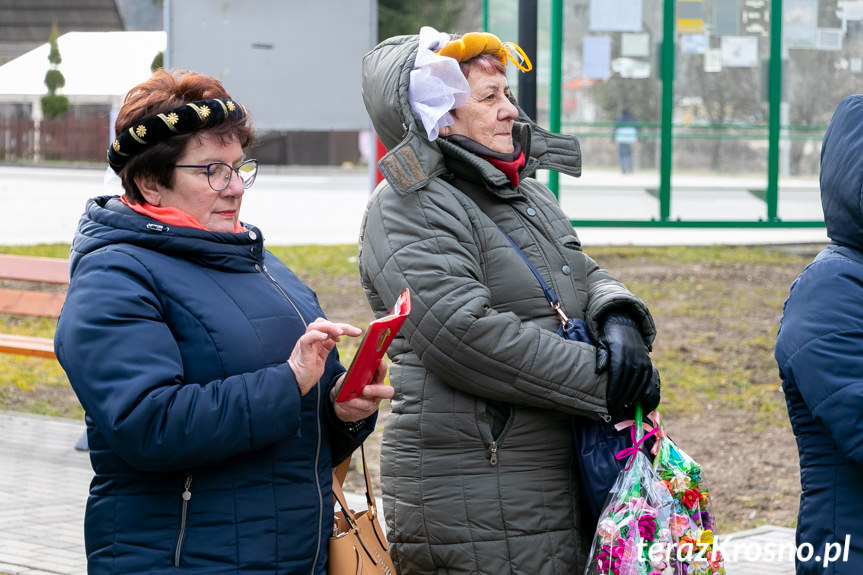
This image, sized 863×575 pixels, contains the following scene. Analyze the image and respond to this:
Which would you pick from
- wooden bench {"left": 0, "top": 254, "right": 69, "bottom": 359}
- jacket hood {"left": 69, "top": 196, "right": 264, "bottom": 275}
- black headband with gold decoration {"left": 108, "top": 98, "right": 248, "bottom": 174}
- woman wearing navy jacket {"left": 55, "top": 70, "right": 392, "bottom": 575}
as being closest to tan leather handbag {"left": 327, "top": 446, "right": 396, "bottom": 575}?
woman wearing navy jacket {"left": 55, "top": 70, "right": 392, "bottom": 575}

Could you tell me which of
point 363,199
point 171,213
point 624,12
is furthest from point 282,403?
point 363,199

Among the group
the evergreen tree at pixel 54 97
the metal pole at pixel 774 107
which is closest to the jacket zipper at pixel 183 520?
the metal pole at pixel 774 107

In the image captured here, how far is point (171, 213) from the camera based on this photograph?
2453 mm

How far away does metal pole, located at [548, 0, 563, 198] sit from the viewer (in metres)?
12.3

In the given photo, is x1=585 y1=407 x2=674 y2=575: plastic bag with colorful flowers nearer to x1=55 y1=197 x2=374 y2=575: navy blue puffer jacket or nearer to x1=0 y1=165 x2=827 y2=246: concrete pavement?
x1=55 y1=197 x2=374 y2=575: navy blue puffer jacket

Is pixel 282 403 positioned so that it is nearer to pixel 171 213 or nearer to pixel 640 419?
pixel 171 213

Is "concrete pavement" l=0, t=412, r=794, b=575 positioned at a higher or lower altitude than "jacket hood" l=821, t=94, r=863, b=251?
lower

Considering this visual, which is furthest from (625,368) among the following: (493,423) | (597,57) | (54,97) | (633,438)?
(54,97)

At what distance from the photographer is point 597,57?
1261 centimetres

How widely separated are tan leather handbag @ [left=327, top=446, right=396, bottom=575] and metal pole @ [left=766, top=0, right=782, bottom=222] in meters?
11.0

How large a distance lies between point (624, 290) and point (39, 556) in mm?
3093

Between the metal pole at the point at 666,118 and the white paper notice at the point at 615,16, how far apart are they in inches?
13.3

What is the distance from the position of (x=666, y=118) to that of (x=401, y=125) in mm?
10188

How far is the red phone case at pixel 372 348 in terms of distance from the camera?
2231 millimetres
